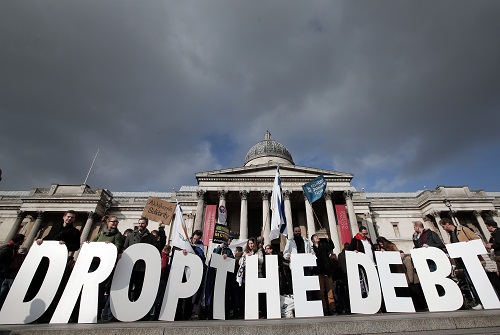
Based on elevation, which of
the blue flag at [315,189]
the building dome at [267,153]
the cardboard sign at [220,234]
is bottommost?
the cardboard sign at [220,234]

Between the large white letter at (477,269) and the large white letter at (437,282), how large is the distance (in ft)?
1.72

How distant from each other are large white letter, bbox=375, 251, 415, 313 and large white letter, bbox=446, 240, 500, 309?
1.52m

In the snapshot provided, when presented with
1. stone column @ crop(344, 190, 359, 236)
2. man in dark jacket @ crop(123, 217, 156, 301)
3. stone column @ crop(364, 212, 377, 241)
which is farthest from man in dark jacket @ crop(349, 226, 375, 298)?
stone column @ crop(364, 212, 377, 241)

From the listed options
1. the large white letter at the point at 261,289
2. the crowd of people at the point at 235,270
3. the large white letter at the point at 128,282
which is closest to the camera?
the large white letter at the point at 128,282

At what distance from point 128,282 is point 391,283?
585 centimetres

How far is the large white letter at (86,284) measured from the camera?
14.6ft

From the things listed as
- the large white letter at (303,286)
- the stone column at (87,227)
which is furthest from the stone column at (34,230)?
the large white letter at (303,286)

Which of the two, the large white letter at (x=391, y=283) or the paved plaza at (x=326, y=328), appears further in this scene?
the large white letter at (x=391, y=283)

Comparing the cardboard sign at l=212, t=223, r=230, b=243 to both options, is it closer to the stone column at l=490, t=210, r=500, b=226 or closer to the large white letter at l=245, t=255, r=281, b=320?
the large white letter at l=245, t=255, r=281, b=320

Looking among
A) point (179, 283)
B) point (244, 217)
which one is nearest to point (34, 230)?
point (244, 217)

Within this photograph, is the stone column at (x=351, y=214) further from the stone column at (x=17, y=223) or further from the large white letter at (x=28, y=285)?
the stone column at (x=17, y=223)

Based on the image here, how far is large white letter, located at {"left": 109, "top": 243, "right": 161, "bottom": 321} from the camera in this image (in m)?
4.59

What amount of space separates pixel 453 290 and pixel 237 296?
4.99 metres

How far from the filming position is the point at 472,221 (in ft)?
106
